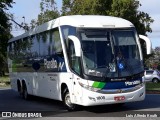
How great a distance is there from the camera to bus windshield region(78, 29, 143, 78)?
45.8ft

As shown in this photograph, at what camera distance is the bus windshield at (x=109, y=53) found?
13953 millimetres

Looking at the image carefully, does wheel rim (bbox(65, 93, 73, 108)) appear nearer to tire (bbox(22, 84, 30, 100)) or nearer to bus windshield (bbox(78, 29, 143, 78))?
bus windshield (bbox(78, 29, 143, 78))

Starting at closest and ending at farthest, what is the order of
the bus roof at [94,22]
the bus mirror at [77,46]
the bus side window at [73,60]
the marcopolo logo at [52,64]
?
the bus mirror at [77,46] < the bus side window at [73,60] < the bus roof at [94,22] < the marcopolo logo at [52,64]

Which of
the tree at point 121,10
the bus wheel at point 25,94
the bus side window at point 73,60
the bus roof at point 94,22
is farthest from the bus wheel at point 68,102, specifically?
the tree at point 121,10

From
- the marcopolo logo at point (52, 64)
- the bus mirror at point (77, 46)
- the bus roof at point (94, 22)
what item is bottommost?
the marcopolo logo at point (52, 64)

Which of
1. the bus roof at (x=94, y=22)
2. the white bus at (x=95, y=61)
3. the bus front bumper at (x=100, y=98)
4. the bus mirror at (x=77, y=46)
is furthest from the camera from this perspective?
the bus roof at (x=94, y=22)

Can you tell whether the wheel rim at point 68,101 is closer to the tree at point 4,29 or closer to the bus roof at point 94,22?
the bus roof at point 94,22

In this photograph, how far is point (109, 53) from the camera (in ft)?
46.8

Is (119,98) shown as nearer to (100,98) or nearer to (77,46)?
(100,98)

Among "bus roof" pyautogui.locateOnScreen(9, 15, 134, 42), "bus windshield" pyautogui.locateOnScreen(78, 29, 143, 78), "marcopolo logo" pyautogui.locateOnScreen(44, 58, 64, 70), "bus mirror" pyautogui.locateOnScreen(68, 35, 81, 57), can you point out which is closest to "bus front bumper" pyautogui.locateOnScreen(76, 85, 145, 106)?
"bus windshield" pyautogui.locateOnScreen(78, 29, 143, 78)

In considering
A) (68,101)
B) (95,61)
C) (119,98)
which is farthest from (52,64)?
(119,98)

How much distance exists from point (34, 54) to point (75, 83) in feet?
19.1

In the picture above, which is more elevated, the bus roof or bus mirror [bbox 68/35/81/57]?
the bus roof

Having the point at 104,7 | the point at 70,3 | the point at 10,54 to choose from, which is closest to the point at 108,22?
the point at 10,54
